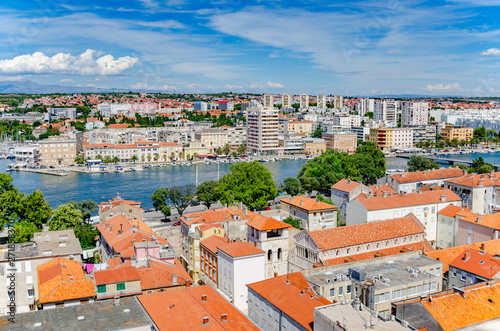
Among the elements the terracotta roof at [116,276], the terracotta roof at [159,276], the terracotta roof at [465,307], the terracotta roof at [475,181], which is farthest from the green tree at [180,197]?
the terracotta roof at [465,307]

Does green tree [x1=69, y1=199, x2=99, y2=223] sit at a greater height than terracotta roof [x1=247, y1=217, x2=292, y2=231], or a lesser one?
lesser

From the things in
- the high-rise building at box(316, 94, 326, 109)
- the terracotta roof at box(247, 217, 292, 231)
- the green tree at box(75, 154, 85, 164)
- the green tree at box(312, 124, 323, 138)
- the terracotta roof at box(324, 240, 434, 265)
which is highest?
Result: the high-rise building at box(316, 94, 326, 109)

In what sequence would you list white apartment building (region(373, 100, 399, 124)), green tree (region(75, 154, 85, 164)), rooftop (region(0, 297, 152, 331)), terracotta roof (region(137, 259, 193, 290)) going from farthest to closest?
white apartment building (region(373, 100, 399, 124))
green tree (region(75, 154, 85, 164))
terracotta roof (region(137, 259, 193, 290))
rooftop (region(0, 297, 152, 331))

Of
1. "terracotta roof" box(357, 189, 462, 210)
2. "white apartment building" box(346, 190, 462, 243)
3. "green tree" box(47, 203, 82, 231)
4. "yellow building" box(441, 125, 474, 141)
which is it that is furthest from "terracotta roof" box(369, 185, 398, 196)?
"yellow building" box(441, 125, 474, 141)

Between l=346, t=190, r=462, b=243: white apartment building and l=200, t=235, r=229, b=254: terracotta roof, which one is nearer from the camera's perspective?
l=200, t=235, r=229, b=254: terracotta roof

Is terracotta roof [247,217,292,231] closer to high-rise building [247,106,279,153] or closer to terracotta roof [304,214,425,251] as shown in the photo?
terracotta roof [304,214,425,251]

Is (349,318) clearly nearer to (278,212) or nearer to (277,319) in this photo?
(277,319)

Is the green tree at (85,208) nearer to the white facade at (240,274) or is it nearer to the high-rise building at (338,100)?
the white facade at (240,274)

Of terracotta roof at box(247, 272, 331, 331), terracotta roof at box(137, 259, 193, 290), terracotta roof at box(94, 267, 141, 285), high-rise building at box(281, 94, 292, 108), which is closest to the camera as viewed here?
terracotta roof at box(247, 272, 331, 331)
